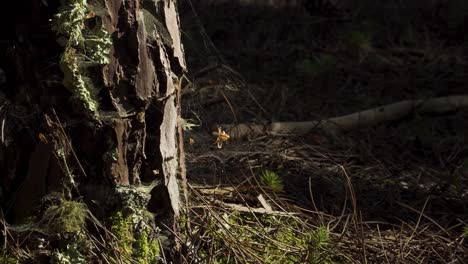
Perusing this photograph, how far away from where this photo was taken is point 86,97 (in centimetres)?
192

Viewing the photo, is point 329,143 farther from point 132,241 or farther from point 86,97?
point 86,97

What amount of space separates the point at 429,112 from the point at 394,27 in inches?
79.0

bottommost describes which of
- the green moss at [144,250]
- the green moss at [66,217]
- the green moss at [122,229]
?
the green moss at [144,250]

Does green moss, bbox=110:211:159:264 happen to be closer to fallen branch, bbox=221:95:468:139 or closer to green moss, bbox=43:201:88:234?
green moss, bbox=43:201:88:234

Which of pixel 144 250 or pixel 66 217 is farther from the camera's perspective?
pixel 144 250

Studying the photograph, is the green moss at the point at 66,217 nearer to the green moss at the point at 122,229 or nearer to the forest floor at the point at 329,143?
the green moss at the point at 122,229

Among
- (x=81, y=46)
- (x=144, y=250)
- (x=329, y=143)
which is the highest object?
(x=81, y=46)

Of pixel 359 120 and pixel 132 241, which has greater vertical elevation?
pixel 132 241

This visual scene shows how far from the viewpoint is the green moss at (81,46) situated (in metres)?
1.84

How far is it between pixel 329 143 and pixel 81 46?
2.18m

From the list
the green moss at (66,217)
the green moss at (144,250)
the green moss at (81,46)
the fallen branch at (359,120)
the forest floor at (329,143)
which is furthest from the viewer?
the fallen branch at (359,120)

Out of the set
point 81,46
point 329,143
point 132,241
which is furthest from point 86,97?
point 329,143

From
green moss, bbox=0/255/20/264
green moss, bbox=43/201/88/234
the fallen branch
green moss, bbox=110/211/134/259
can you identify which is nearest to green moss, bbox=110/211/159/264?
green moss, bbox=110/211/134/259

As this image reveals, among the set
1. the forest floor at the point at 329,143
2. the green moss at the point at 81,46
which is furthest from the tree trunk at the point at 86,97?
the forest floor at the point at 329,143
